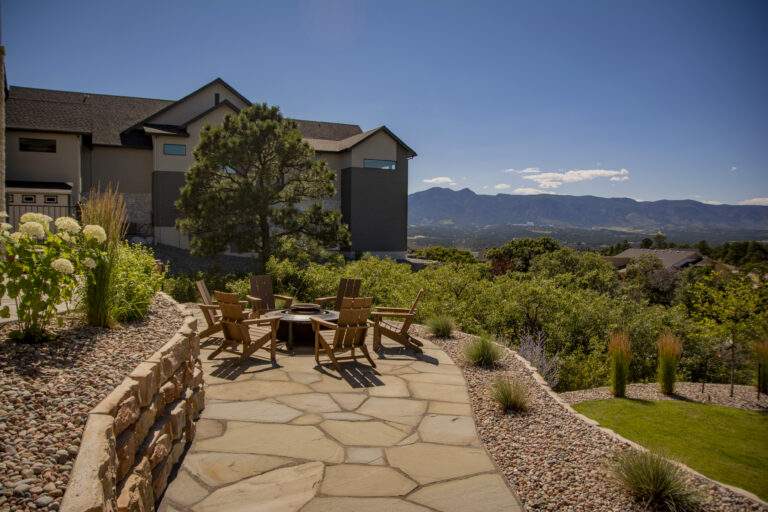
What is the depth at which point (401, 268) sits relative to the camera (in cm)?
1465

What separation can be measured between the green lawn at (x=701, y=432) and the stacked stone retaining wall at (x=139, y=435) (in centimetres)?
423

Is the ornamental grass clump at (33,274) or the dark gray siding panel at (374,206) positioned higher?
the dark gray siding panel at (374,206)

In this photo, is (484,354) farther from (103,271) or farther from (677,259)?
(677,259)

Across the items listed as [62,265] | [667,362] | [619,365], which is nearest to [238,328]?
[62,265]

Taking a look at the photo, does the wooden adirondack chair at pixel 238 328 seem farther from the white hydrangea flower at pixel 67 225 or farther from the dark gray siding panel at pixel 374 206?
the dark gray siding panel at pixel 374 206

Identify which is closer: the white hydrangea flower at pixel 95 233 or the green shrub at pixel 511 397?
the white hydrangea flower at pixel 95 233

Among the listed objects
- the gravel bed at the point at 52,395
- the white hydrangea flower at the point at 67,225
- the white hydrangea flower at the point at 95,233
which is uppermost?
the white hydrangea flower at the point at 67,225

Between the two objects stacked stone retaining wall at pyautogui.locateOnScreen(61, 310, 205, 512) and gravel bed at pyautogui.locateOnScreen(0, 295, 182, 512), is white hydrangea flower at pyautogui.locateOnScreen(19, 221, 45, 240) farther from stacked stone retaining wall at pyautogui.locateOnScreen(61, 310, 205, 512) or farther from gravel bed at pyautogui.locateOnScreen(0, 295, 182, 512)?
stacked stone retaining wall at pyautogui.locateOnScreen(61, 310, 205, 512)

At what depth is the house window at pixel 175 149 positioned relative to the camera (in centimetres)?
2411

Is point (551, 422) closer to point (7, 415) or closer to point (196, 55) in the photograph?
point (7, 415)

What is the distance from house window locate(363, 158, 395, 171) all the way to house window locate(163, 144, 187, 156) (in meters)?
9.19

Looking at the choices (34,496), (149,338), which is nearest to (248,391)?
(149,338)

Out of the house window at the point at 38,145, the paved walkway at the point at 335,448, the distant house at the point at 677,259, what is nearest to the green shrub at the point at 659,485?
the paved walkway at the point at 335,448

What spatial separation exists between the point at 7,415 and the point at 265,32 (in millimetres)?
12959
